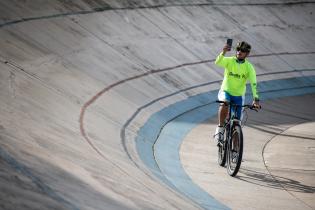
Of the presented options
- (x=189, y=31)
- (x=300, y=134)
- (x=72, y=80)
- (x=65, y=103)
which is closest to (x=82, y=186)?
(x=65, y=103)

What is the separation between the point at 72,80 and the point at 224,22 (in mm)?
6993

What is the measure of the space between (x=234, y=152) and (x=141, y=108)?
257 cm

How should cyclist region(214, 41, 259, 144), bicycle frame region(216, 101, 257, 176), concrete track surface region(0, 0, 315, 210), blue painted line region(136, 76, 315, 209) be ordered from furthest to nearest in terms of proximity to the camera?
cyclist region(214, 41, 259, 144)
bicycle frame region(216, 101, 257, 176)
blue painted line region(136, 76, 315, 209)
concrete track surface region(0, 0, 315, 210)

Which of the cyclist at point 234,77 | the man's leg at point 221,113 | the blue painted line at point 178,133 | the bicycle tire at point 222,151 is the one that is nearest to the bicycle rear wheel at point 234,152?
the bicycle tire at point 222,151

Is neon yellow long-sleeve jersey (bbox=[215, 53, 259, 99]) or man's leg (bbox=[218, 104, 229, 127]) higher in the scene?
neon yellow long-sleeve jersey (bbox=[215, 53, 259, 99])

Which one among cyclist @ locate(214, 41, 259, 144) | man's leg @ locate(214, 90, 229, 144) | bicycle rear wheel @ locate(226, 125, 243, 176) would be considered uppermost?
cyclist @ locate(214, 41, 259, 144)

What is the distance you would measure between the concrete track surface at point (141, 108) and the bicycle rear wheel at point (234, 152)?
161mm

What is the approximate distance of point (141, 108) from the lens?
1128 centimetres

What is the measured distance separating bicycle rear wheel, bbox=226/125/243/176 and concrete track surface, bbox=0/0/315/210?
0.16 m

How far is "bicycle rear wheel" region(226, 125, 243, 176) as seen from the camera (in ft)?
29.6

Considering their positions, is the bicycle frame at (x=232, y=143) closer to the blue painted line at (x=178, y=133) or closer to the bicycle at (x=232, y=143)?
the bicycle at (x=232, y=143)

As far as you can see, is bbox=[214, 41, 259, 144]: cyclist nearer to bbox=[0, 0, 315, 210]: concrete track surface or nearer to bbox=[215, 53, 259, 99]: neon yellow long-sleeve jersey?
bbox=[215, 53, 259, 99]: neon yellow long-sleeve jersey

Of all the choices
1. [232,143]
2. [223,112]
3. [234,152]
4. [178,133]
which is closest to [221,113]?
[223,112]

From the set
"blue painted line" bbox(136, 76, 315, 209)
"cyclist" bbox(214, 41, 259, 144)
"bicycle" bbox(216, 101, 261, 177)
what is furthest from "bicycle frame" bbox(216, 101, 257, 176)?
"blue painted line" bbox(136, 76, 315, 209)
